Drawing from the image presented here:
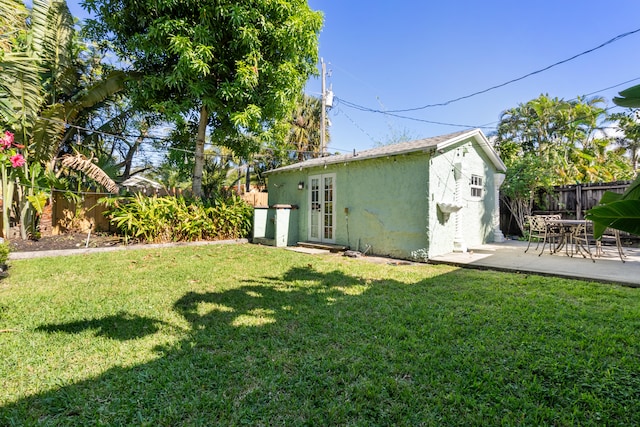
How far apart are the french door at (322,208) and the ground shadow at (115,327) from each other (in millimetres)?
6650

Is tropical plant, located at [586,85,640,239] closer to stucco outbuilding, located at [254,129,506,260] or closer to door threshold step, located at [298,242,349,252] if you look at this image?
stucco outbuilding, located at [254,129,506,260]

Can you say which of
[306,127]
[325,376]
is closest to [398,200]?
[325,376]

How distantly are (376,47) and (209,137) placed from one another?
802cm

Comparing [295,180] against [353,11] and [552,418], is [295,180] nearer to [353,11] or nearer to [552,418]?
[353,11]

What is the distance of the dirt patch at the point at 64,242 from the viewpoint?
7.77 m

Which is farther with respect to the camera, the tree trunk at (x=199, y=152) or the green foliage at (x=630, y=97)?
the tree trunk at (x=199, y=152)

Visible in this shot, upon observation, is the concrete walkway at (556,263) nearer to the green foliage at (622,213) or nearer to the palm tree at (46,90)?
the green foliage at (622,213)

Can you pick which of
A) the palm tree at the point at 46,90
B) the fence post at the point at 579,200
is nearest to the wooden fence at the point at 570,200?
the fence post at the point at 579,200

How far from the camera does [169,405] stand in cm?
205

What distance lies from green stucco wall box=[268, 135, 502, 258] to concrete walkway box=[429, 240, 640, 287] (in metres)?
0.79

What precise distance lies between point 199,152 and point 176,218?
2671 millimetres

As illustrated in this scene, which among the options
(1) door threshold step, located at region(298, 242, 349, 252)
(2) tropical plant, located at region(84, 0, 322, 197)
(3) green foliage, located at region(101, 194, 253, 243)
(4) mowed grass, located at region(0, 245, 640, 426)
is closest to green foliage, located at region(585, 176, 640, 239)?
(4) mowed grass, located at region(0, 245, 640, 426)

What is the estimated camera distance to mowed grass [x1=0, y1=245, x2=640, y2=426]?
200 cm

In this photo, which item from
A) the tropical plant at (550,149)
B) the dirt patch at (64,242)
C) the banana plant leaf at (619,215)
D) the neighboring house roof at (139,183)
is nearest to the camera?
the banana plant leaf at (619,215)
